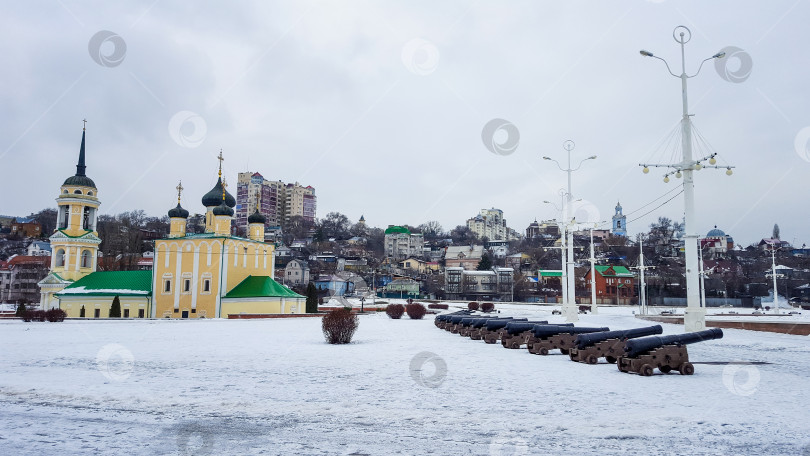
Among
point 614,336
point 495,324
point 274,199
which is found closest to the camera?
point 614,336

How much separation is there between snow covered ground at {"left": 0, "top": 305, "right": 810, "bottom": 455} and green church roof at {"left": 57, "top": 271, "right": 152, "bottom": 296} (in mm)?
36488

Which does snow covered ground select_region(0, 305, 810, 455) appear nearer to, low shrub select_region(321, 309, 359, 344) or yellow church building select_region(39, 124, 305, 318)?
low shrub select_region(321, 309, 359, 344)

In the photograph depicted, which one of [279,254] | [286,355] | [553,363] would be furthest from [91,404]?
[279,254]

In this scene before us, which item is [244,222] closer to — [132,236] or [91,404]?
[132,236]

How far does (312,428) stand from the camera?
22.4 ft

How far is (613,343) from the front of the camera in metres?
13.3

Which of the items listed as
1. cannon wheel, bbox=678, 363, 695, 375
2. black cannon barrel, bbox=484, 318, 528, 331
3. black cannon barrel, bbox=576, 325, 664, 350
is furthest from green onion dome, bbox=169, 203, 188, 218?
cannon wheel, bbox=678, 363, 695, 375

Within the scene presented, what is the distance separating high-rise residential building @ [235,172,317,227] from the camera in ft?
557

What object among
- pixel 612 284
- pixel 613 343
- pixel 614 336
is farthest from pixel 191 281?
pixel 612 284

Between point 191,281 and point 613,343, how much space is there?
40526mm

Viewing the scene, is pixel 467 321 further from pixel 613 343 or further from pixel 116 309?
pixel 116 309

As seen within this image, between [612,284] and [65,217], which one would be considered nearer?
[65,217]

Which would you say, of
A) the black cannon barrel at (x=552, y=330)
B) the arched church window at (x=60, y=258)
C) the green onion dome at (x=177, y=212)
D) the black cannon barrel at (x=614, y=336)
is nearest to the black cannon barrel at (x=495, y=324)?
the black cannon barrel at (x=552, y=330)

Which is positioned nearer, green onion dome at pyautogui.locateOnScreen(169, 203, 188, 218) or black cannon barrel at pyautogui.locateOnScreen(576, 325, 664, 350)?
black cannon barrel at pyautogui.locateOnScreen(576, 325, 664, 350)
